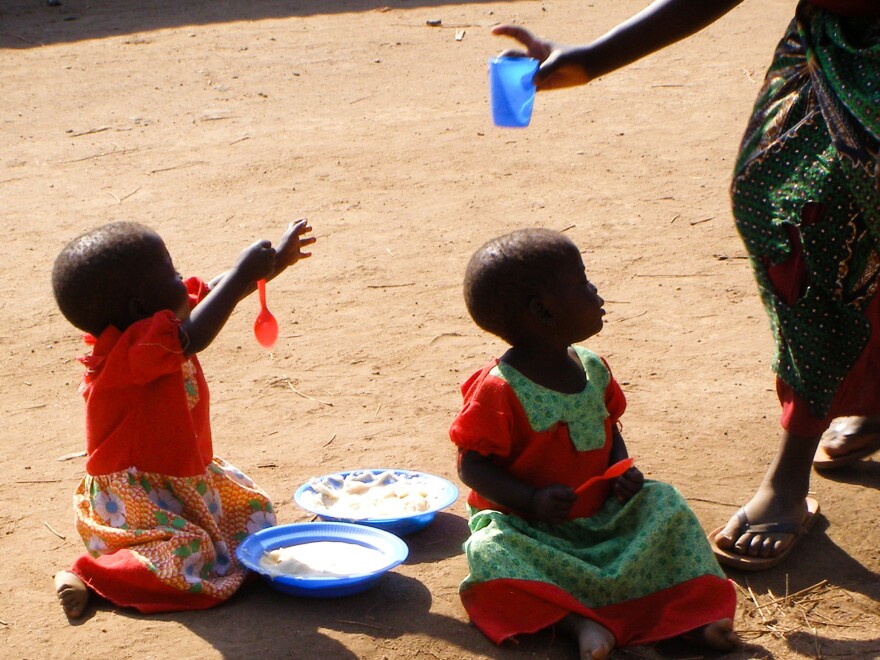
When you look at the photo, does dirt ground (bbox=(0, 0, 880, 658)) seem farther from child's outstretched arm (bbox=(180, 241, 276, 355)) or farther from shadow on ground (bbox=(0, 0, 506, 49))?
child's outstretched arm (bbox=(180, 241, 276, 355))

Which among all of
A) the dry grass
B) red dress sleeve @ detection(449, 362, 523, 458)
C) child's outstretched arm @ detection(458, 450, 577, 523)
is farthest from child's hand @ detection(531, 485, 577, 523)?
the dry grass

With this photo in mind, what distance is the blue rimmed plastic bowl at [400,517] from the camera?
137 inches

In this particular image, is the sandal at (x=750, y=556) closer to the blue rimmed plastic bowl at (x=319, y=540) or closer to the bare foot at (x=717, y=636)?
the bare foot at (x=717, y=636)

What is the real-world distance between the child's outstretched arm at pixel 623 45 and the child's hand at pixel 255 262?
0.91 metres

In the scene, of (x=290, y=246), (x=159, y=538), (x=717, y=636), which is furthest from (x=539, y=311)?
(x=159, y=538)

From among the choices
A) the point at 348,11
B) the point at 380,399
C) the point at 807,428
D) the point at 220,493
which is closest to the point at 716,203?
the point at 380,399

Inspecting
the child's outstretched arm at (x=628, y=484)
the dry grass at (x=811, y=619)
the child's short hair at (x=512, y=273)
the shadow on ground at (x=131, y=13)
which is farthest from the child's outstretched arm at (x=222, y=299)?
the shadow on ground at (x=131, y=13)

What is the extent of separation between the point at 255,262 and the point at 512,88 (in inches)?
35.4

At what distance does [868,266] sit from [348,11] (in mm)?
9492

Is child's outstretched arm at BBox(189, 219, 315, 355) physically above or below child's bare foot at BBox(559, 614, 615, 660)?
above

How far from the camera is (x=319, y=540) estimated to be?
3393 mm

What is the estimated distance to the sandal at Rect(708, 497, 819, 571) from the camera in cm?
328

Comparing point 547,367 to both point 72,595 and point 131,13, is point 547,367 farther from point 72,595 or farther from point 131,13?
point 131,13

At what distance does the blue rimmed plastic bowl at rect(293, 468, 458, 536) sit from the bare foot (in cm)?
89
